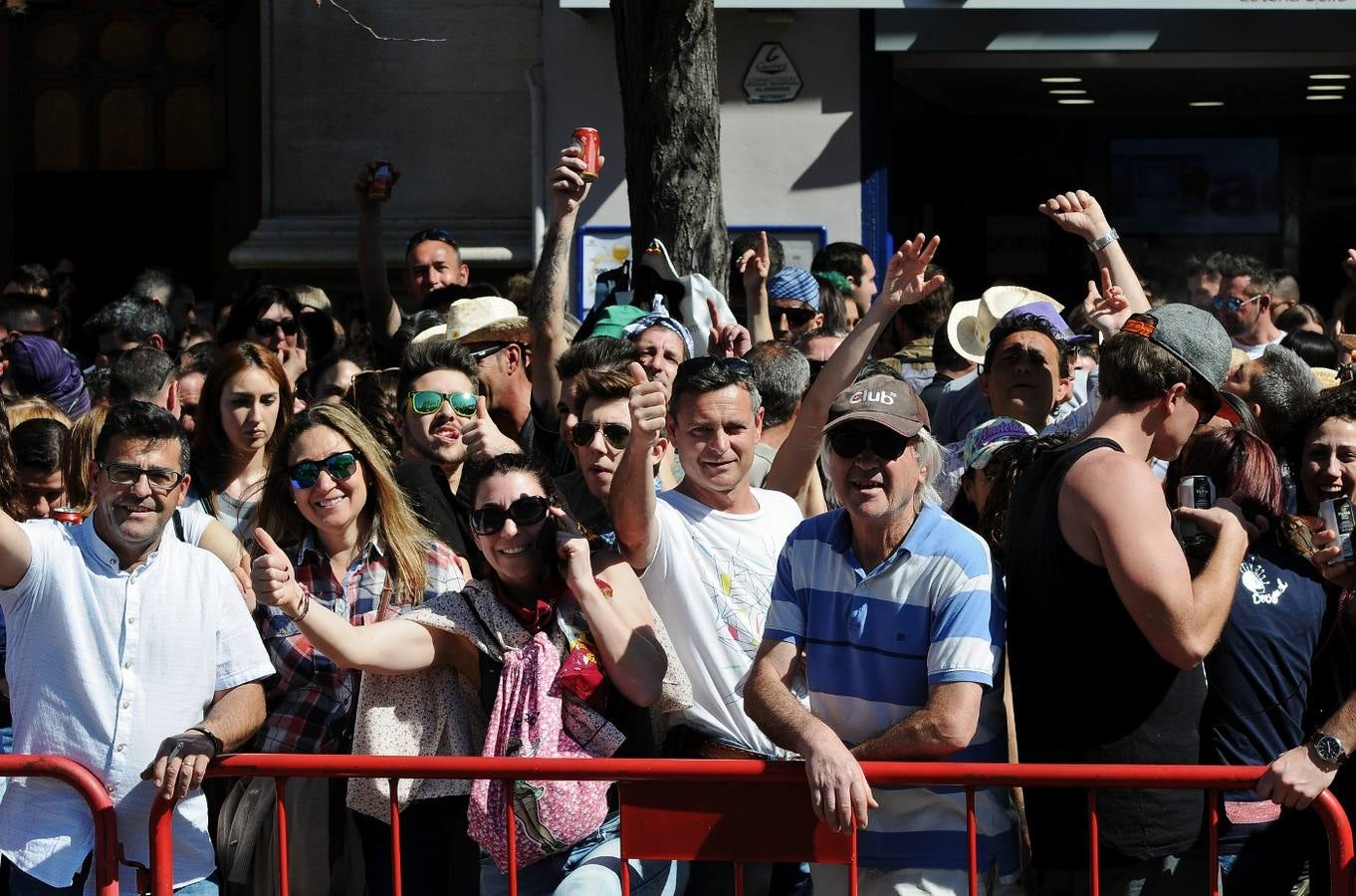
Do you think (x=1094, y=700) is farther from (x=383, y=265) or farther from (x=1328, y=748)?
(x=383, y=265)

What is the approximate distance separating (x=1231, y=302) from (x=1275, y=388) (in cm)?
279

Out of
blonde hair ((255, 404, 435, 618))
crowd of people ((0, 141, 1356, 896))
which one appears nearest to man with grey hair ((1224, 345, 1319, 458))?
crowd of people ((0, 141, 1356, 896))

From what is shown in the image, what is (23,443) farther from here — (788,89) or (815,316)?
(788,89)

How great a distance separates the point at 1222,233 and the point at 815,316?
7.54m

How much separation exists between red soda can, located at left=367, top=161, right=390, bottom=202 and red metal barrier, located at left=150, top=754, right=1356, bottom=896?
16.7 ft

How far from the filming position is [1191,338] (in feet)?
13.9

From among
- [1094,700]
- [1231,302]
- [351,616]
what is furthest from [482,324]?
[1231,302]

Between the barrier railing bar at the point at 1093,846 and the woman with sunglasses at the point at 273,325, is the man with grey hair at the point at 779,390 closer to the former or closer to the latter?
the barrier railing bar at the point at 1093,846

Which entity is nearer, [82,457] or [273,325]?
[82,457]

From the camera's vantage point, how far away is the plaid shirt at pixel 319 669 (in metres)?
4.88

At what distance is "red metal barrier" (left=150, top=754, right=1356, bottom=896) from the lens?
3.91m

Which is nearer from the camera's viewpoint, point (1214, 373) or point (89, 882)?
point (1214, 373)

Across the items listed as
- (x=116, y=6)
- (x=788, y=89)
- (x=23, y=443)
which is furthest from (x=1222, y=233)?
(x=23, y=443)

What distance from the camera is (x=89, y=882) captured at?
4.52 meters
